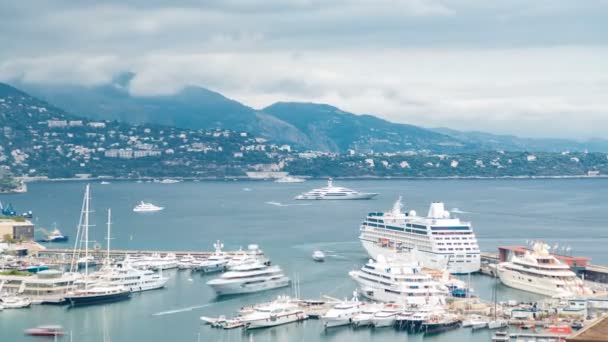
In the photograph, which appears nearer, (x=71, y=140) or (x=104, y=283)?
→ (x=104, y=283)

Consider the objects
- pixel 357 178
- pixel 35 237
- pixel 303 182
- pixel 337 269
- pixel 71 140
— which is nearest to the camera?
pixel 337 269

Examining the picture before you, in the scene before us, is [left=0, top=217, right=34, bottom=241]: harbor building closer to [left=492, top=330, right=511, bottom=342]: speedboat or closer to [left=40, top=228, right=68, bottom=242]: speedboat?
[left=40, top=228, right=68, bottom=242]: speedboat

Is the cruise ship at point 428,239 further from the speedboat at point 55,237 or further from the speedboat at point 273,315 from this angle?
the speedboat at point 55,237

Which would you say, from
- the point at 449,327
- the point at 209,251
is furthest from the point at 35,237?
the point at 449,327

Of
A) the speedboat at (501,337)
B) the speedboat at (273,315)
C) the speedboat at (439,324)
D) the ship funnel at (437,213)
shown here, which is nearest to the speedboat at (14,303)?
the speedboat at (273,315)

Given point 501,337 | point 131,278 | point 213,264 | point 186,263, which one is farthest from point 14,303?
point 501,337

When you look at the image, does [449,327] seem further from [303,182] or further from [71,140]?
[71,140]

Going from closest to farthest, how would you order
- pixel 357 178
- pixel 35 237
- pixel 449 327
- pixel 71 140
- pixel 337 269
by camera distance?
pixel 449 327 < pixel 337 269 < pixel 35 237 < pixel 357 178 < pixel 71 140
